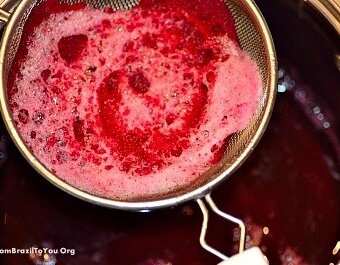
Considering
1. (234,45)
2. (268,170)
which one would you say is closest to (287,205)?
(268,170)

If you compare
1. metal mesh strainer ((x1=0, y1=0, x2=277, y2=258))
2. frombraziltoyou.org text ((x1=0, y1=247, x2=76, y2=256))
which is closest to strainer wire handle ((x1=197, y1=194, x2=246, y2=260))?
metal mesh strainer ((x1=0, y1=0, x2=277, y2=258))

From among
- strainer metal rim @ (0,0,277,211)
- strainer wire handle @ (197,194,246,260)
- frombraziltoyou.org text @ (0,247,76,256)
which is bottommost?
frombraziltoyou.org text @ (0,247,76,256)

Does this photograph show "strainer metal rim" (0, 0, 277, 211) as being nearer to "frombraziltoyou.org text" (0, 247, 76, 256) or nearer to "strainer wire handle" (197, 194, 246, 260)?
"strainer wire handle" (197, 194, 246, 260)

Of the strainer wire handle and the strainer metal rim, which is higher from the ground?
the strainer metal rim

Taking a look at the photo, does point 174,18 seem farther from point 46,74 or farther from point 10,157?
point 10,157

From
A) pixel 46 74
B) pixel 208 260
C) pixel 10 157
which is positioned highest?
pixel 46 74

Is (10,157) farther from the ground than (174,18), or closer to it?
closer to it

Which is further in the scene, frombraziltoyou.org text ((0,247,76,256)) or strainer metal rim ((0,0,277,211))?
frombraziltoyou.org text ((0,247,76,256))
